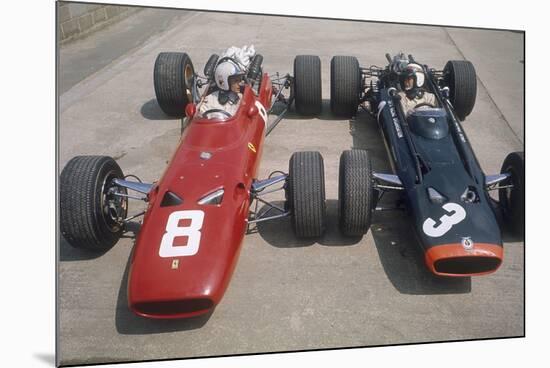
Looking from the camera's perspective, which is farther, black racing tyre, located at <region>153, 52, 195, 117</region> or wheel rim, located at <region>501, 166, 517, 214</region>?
black racing tyre, located at <region>153, 52, 195, 117</region>

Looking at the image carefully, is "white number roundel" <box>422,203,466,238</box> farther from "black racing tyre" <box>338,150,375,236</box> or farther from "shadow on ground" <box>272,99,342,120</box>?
"shadow on ground" <box>272,99,342,120</box>

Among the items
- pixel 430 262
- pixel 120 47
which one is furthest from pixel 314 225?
pixel 120 47

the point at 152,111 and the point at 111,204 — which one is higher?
the point at 111,204

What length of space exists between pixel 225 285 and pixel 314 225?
1233 millimetres

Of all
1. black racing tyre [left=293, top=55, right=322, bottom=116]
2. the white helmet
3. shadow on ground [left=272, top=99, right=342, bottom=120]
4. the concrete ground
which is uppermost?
the white helmet

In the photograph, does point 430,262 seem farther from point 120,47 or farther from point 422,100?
point 120,47

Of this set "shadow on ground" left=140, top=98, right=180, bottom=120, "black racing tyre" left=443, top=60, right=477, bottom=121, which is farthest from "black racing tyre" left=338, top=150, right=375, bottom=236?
"shadow on ground" left=140, top=98, right=180, bottom=120

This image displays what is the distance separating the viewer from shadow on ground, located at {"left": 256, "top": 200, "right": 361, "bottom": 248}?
484cm

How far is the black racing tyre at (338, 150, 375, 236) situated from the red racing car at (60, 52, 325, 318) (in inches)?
9.6

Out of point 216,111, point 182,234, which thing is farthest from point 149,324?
point 216,111

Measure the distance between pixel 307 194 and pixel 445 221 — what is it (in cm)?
138

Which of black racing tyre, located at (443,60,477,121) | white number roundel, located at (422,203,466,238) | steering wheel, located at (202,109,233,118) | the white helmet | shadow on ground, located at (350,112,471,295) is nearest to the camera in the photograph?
white number roundel, located at (422,203,466,238)

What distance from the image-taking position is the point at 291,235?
500 centimetres

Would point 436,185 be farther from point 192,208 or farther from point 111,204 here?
point 111,204
